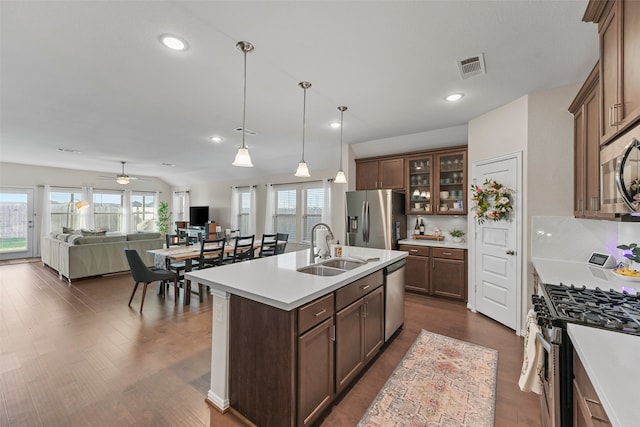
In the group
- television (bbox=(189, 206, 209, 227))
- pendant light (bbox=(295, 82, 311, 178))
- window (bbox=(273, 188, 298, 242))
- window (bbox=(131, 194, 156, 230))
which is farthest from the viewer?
window (bbox=(131, 194, 156, 230))

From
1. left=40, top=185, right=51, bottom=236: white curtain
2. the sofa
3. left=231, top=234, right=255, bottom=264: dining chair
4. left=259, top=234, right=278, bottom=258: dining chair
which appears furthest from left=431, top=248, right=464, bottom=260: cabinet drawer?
left=40, top=185, right=51, bottom=236: white curtain

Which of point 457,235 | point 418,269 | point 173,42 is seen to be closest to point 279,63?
point 173,42

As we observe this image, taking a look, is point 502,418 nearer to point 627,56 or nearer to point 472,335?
point 472,335

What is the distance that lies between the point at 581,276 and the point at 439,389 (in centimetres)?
147

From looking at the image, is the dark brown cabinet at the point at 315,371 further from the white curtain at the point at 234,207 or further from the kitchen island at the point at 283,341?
the white curtain at the point at 234,207

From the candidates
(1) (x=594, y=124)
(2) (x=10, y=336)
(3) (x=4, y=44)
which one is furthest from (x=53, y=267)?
(1) (x=594, y=124)

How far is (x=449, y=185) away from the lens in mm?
4398

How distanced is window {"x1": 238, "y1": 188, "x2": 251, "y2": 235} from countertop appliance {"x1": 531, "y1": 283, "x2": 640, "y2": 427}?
7328 mm

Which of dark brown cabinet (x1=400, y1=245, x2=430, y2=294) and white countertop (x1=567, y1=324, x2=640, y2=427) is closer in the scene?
white countertop (x1=567, y1=324, x2=640, y2=427)

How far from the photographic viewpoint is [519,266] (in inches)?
118

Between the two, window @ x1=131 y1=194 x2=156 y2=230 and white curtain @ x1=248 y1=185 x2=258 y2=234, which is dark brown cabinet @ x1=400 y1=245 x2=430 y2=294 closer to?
white curtain @ x1=248 y1=185 x2=258 y2=234

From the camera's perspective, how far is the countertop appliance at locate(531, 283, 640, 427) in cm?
118

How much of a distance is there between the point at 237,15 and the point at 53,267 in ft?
23.5

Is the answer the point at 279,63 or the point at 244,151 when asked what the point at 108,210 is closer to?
the point at 244,151
